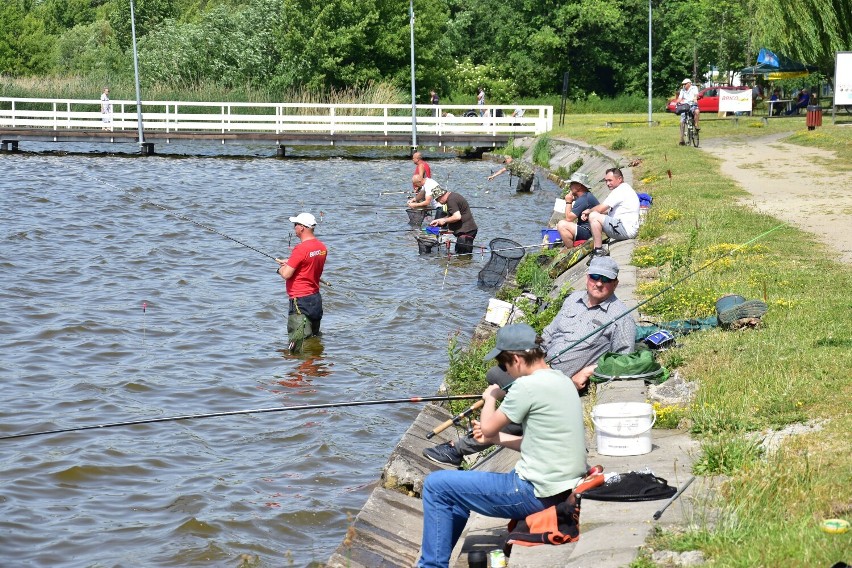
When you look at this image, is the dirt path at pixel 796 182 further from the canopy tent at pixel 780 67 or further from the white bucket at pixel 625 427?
the canopy tent at pixel 780 67

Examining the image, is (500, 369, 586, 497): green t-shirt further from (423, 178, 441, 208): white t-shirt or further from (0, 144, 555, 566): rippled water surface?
(423, 178, 441, 208): white t-shirt

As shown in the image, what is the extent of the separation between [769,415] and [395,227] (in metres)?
18.8

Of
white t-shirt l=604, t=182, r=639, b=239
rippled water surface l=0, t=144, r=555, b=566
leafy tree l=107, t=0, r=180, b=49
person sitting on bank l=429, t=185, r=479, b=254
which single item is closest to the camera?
rippled water surface l=0, t=144, r=555, b=566

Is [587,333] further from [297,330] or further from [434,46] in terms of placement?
[434,46]

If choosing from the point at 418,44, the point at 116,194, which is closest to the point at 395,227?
the point at 116,194

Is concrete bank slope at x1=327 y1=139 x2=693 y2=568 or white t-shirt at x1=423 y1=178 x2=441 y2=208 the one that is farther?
white t-shirt at x1=423 y1=178 x2=441 y2=208

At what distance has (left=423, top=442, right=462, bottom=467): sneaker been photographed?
367 inches

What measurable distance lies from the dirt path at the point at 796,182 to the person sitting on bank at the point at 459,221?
479 centimetres

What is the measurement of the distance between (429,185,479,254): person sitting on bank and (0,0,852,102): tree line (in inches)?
1344

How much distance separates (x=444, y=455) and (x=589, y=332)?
161cm

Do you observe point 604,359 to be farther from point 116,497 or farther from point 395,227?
point 395,227

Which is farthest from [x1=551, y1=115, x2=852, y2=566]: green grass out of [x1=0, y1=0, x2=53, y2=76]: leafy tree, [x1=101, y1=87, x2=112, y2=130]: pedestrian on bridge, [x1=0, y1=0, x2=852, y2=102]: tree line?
[x1=0, y1=0, x2=53, y2=76]: leafy tree

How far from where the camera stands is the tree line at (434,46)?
60.4 m

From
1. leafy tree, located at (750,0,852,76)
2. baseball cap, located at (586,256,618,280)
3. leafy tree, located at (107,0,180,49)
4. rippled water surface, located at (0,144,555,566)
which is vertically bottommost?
rippled water surface, located at (0,144,555,566)
